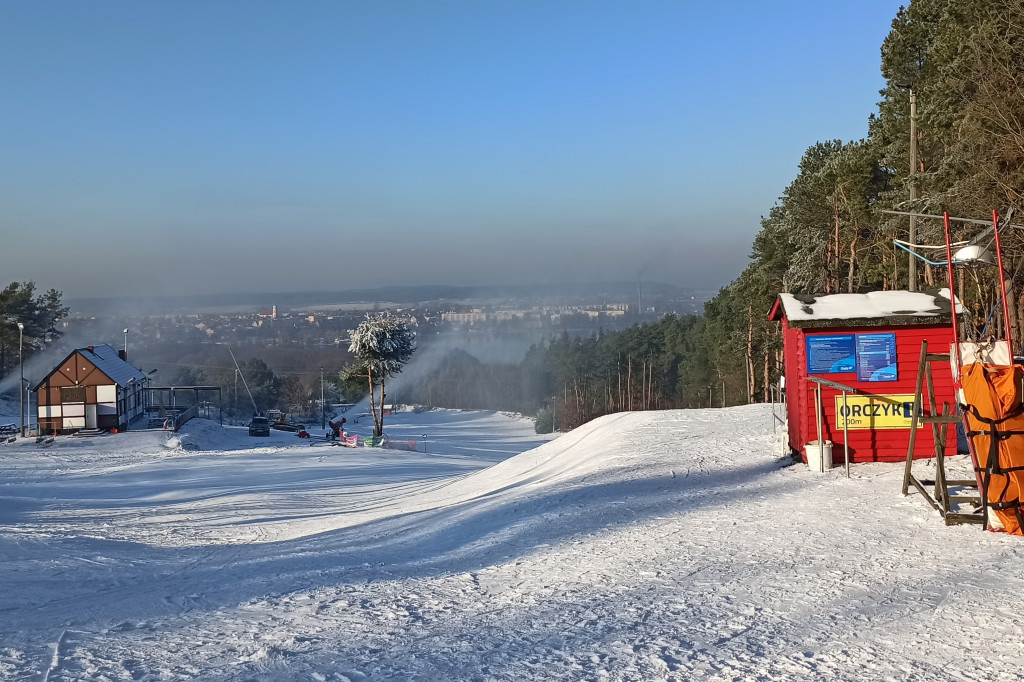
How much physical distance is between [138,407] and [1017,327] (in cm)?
5047

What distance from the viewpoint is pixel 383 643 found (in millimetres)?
6504

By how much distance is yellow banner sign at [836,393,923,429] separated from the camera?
13.6m

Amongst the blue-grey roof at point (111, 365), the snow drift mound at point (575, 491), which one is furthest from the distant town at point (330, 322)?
the snow drift mound at point (575, 491)

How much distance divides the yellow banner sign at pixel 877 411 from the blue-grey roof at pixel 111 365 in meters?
43.3

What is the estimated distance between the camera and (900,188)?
3138 centimetres

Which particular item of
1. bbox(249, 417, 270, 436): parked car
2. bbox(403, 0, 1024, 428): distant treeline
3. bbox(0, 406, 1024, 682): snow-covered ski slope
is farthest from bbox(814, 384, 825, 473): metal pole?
bbox(249, 417, 270, 436): parked car

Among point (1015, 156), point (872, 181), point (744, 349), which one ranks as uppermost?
point (872, 181)

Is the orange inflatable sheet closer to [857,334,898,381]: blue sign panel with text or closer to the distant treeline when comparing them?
the distant treeline

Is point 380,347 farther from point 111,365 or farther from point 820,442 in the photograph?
point 820,442

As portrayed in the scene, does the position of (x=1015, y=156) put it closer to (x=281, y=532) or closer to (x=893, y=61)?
(x=893, y=61)

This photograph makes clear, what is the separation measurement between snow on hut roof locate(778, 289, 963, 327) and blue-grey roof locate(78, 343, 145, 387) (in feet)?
140

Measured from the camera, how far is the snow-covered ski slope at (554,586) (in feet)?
19.5

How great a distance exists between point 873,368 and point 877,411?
2.39 ft

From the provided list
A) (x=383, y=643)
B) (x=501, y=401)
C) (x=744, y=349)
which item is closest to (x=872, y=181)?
(x=744, y=349)
